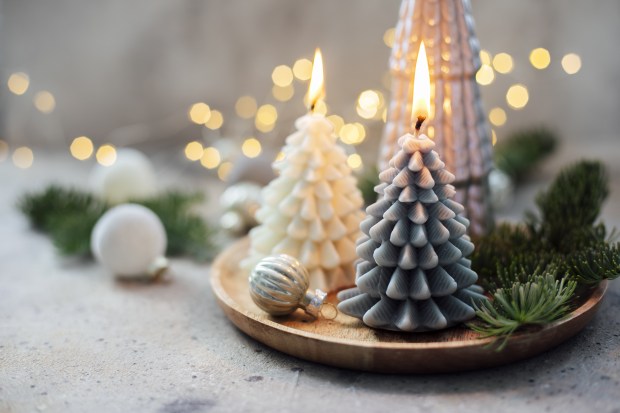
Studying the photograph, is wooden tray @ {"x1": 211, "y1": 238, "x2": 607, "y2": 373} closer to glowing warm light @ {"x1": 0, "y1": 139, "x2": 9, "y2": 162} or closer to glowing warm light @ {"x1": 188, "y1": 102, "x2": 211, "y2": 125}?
glowing warm light @ {"x1": 188, "y1": 102, "x2": 211, "y2": 125}

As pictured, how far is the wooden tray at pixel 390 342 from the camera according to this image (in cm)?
70

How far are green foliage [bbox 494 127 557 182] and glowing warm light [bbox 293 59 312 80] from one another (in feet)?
1.50

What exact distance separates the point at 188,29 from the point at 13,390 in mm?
1203

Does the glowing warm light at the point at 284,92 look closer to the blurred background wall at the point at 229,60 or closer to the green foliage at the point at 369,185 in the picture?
the blurred background wall at the point at 229,60

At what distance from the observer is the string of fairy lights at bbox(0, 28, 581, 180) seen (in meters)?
1.53

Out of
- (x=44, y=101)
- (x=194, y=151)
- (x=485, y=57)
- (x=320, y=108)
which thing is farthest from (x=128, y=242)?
(x=44, y=101)

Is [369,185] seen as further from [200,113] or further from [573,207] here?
[200,113]

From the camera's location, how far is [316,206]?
90cm

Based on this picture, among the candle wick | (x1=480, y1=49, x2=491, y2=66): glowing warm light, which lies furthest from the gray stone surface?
(x1=480, y1=49, x2=491, y2=66): glowing warm light

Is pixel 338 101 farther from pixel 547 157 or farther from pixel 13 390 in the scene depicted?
pixel 13 390

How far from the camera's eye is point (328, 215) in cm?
89

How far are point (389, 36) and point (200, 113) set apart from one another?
509mm

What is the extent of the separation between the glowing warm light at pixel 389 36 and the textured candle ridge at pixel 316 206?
0.74 metres

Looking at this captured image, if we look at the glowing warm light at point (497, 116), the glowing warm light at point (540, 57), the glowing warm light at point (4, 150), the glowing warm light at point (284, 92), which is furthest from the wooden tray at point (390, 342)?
the glowing warm light at point (4, 150)
